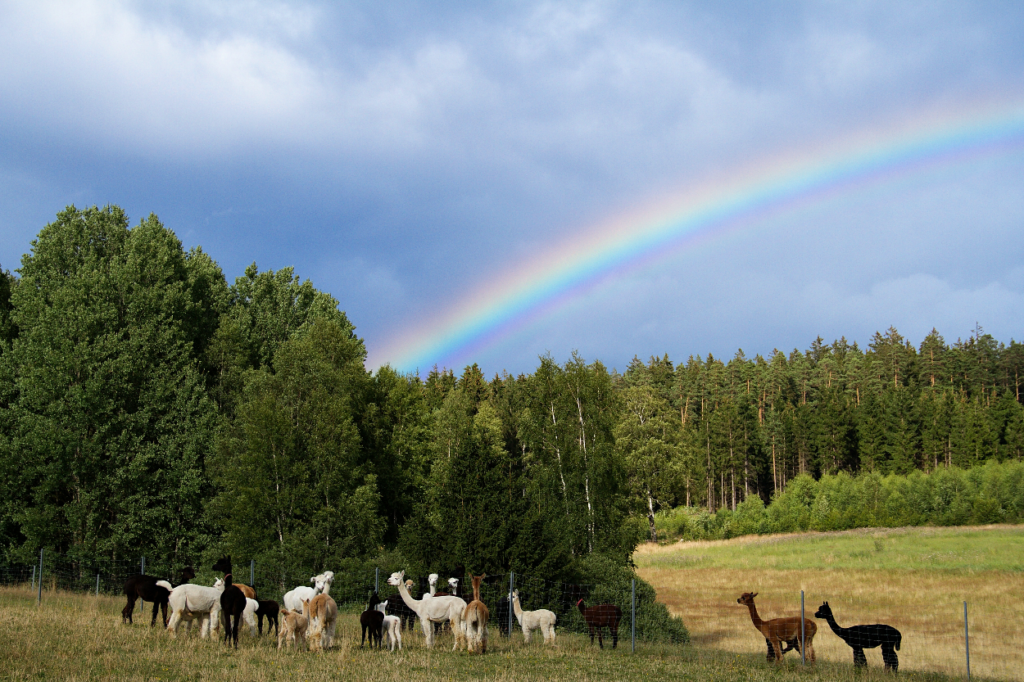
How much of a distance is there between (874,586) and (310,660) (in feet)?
130

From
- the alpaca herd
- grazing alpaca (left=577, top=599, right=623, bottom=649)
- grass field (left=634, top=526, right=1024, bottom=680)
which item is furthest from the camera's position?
grass field (left=634, top=526, right=1024, bottom=680)

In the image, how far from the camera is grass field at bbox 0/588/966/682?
12227mm

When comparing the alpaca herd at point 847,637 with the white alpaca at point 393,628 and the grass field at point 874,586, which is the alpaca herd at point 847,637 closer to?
the grass field at point 874,586

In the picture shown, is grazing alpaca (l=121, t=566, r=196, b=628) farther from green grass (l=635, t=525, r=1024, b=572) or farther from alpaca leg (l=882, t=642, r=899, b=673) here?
green grass (l=635, t=525, r=1024, b=572)

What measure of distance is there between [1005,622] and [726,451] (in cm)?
7909

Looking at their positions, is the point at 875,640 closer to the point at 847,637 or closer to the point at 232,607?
the point at 847,637

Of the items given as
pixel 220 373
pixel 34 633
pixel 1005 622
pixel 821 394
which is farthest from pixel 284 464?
pixel 821 394

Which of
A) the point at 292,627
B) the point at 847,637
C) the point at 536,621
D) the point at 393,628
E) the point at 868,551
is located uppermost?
the point at 292,627

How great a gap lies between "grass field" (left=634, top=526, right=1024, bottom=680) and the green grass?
88 mm

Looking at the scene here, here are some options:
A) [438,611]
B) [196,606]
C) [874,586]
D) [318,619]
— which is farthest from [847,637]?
[874,586]

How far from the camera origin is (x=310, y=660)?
45.4 ft

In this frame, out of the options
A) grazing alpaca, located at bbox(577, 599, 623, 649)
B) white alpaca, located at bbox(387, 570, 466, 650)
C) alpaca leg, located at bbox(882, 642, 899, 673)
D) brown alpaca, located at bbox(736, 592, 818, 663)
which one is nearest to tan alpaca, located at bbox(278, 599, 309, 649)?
white alpaca, located at bbox(387, 570, 466, 650)

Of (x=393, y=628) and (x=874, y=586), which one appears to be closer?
(x=393, y=628)

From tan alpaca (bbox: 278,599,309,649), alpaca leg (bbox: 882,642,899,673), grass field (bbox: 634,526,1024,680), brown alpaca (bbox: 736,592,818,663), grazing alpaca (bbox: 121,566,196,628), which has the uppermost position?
grazing alpaca (bbox: 121,566,196,628)
